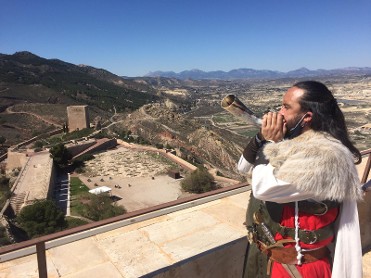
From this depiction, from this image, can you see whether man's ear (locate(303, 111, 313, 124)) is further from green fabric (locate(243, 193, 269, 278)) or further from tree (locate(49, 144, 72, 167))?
tree (locate(49, 144, 72, 167))

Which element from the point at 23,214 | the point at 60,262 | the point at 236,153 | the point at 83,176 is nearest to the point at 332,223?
the point at 60,262

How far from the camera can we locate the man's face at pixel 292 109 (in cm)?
170

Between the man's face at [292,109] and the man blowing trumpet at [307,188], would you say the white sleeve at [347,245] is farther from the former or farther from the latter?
the man's face at [292,109]

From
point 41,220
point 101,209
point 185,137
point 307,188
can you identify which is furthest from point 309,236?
point 185,137

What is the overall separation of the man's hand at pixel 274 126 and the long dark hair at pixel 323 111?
0.15 metres

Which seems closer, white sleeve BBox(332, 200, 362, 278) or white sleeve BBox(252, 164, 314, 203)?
white sleeve BBox(252, 164, 314, 203)

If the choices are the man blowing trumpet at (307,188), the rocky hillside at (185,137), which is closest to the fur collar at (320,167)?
the man blowing trumpet at (307,188)

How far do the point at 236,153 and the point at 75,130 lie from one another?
19.5 metres

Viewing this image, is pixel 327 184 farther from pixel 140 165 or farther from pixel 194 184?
pixel 140 165

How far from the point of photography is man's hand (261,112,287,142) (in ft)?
5.38

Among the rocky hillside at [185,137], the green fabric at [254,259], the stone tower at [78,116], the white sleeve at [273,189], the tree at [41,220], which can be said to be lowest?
the rocky hillside at [185,137]

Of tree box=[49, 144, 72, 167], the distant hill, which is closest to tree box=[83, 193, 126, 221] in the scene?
tree box=[49, 144, 72, 167]

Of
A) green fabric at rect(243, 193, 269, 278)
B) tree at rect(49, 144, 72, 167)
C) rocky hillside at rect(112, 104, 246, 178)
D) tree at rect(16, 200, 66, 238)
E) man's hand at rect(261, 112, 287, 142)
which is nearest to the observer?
man's hand at rect(261, 112, 287, 142)

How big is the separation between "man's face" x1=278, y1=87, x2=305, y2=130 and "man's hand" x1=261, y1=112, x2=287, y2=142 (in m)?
0.06
